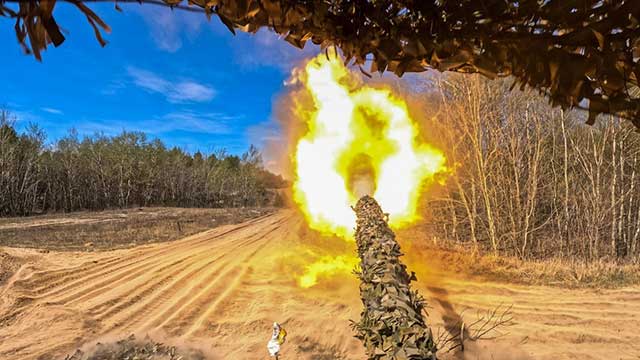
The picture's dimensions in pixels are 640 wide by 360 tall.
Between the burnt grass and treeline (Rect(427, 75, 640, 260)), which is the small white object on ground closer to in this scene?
treeline (Rect(427, 75, 640, 260))

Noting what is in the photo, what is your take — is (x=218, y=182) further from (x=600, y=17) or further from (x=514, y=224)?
(x=600, y=17)

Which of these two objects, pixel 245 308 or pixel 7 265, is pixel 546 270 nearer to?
pixel 245 308

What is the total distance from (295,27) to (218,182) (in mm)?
54366

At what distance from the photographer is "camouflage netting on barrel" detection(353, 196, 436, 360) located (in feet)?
9.89

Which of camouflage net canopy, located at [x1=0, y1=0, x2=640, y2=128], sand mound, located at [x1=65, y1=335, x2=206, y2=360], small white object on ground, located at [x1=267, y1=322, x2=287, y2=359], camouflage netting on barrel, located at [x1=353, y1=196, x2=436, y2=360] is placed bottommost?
sand mound, located at [x1=65, y1=335, x2=206, y2=360]

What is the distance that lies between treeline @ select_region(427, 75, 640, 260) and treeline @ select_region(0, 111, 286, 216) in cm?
3998

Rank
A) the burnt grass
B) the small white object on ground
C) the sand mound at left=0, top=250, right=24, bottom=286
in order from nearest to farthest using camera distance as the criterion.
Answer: the small white object on ground → the sand mound at left=0, top=250, right=24, bottom=286 → the burnt grass

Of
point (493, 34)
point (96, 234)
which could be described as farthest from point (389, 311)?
point (96, 234)

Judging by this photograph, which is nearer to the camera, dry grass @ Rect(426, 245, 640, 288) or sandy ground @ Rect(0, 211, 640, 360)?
sandy ground @ Rect(0, 211, 640, 360)

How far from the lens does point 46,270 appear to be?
36.8 feet

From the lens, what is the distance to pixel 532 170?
566 inches

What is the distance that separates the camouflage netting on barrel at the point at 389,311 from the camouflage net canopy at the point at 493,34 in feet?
7.79

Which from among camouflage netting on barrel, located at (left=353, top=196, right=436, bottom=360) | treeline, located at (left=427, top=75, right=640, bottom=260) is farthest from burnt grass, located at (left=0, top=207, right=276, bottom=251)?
treeline, located at (left=427, top=75, right=640, bottom=260)

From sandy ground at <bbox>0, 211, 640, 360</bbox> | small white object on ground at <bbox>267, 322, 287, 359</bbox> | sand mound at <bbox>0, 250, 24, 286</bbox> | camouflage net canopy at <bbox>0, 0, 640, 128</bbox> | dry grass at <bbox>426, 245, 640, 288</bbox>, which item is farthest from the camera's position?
sand mound at <bbox>0, 250, 24, 286</bbox>
